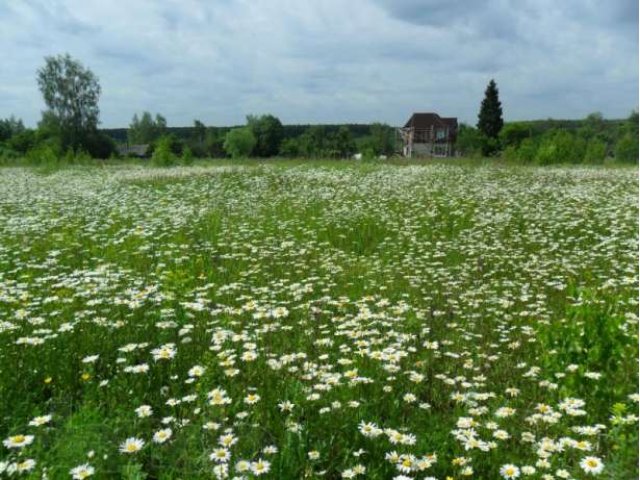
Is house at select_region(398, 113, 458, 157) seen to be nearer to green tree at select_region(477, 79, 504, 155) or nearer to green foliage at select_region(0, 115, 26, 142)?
green tree at select_region(477, 79, 504, 155)

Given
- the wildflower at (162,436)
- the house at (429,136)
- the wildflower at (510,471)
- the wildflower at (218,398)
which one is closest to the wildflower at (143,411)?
the wildflower at (162,436)

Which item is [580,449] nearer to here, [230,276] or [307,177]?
[230,276]

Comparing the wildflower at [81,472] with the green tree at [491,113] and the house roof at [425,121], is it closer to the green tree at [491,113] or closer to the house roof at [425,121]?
the green tree at [491,113]

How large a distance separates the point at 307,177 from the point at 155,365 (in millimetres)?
18046

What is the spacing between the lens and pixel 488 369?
4500 mm

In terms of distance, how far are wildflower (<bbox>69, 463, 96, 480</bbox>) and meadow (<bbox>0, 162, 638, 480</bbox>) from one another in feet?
0.04

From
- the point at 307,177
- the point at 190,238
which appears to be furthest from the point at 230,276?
the point at 307,177

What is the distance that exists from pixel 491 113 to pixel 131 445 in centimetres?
8736

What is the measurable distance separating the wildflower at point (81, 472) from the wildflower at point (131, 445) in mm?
249

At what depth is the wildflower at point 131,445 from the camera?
291cm

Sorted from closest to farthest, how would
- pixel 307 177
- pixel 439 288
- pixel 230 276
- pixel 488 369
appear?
pixel 488 369 < pixel 439 288 < pixel 230 276 < pixel 307 177

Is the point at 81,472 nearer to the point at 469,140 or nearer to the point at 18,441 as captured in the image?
the point at 18,441

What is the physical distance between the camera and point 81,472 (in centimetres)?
263

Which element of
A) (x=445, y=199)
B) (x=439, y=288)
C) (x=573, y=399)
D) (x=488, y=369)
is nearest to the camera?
(x=573, y=399)
